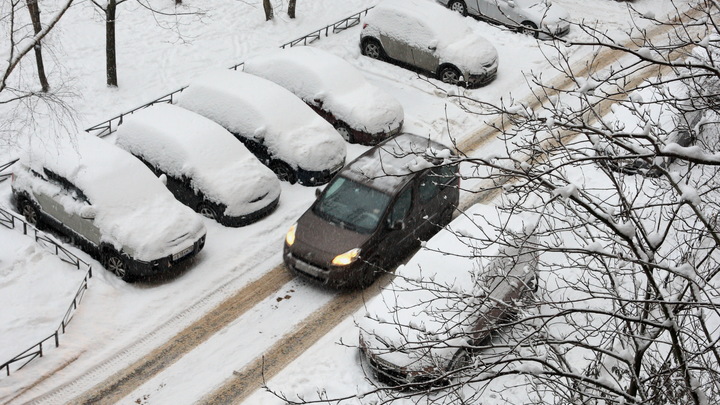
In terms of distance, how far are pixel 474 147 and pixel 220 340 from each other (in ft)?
25.6

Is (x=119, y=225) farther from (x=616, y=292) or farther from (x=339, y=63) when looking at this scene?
(x=616, y=292)

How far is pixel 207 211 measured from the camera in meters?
14.5

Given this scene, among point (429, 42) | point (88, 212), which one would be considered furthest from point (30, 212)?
point (429, 42)

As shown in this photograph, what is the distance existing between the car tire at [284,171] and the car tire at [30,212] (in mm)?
4457

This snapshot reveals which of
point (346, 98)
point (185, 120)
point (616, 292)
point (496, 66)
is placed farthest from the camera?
point (496, 66)

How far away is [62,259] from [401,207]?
5.74 meters

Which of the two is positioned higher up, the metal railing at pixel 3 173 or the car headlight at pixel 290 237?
the car headlight at pixel 290 237

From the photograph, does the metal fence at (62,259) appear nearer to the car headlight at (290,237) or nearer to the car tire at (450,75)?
the car headlight at (290,237)

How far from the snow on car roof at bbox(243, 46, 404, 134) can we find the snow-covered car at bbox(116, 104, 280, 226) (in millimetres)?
2813

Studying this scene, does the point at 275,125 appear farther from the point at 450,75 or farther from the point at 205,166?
the point at 450,75

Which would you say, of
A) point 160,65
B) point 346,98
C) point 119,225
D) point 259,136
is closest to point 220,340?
point 119,225

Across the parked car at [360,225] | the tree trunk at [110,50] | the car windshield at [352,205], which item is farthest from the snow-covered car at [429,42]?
the car windshield at [352,205]

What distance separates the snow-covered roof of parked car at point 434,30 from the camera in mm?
19508

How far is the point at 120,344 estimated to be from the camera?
11867 mm
